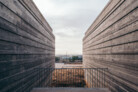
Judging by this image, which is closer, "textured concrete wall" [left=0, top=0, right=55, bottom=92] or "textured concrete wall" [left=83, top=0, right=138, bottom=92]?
"textured concrete wall" [left=0, top=0, right=55, bottom=92]

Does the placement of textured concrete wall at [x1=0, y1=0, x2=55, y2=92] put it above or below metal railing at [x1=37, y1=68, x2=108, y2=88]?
above

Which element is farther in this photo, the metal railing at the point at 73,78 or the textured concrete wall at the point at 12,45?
the metal railing at the point at 73,78

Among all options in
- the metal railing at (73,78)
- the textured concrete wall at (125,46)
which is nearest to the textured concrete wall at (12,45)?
the metal railing at (73,78)

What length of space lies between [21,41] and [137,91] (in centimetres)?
313

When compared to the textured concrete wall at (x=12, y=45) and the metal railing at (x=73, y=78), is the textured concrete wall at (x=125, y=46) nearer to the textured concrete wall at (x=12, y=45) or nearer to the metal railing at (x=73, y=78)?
the metal railing at (x=73, y=78)

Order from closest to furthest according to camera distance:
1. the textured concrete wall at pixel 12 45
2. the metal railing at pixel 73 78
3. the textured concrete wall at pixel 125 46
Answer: the textured concrete wall at pixel 12 45 → the textured concrete wall at pixel 125 46 → the metal railing at pixel 73 78

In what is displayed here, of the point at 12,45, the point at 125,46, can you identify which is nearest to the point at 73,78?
the point at 125,46

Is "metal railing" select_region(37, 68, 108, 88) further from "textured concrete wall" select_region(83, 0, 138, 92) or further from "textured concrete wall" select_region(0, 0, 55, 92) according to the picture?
"textured concrete wall" select_region(0, 0, 55, 92)

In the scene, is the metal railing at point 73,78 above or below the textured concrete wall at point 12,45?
below

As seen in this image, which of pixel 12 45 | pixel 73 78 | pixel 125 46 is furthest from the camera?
pixel 73 78

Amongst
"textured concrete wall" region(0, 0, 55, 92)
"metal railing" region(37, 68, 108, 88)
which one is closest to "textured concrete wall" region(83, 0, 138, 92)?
"metal railing" region(37, 68, 108, 88)

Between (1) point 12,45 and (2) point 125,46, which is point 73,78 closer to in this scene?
(2) point 125,46

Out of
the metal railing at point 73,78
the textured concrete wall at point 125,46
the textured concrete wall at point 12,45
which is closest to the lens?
the textured concrete wall at point 12,45

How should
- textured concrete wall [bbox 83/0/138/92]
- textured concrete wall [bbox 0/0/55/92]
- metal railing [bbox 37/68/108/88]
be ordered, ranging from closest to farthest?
1. textured concrete wall [bbox 0/0/55/92]
2. textured concrete wall [bbox 83/0/138/92]
3. metal railing [bbox 37/68/108/88]
